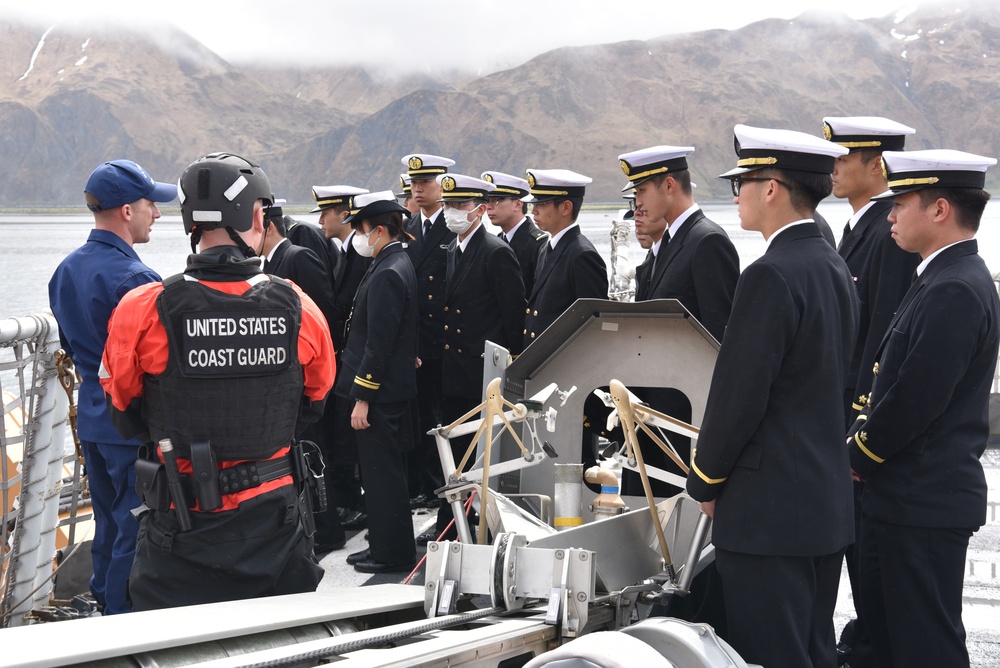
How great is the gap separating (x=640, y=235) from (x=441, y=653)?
3126mm

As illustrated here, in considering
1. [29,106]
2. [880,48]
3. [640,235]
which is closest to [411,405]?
[640,235]

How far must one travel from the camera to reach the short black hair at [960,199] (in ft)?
10.2

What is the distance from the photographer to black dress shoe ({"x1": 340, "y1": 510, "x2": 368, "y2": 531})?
5992 millimetres

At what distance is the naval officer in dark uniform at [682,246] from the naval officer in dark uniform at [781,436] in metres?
1.22

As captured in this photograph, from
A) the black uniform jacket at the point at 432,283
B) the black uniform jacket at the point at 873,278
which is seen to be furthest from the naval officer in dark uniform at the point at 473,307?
the black uniform jacket at the point at 873,278

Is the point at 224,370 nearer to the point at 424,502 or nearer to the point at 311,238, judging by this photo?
the point at 424,502

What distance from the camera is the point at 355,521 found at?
19.8 ft

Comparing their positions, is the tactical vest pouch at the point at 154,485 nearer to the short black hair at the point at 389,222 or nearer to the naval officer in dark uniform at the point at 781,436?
the naval officer in dark uniform at the point at 781,436

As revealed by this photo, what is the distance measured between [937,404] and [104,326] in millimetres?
3114

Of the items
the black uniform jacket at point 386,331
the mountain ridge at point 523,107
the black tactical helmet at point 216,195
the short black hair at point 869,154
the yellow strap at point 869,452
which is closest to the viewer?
the black tactical helmet at point 216,195

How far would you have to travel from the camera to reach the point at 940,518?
296cm

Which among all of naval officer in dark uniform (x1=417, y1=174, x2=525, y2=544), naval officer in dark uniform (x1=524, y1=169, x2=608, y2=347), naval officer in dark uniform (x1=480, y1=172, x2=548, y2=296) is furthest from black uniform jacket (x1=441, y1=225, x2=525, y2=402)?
naval officer in dark uniform (x1=480, y1=172, x2=548, y2=296)

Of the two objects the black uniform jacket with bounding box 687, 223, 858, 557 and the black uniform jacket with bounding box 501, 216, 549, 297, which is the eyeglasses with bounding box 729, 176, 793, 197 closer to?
the black uniform jacket with bounding box 687, 223, 858, 557

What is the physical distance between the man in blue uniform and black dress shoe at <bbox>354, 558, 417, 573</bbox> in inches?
54.1
